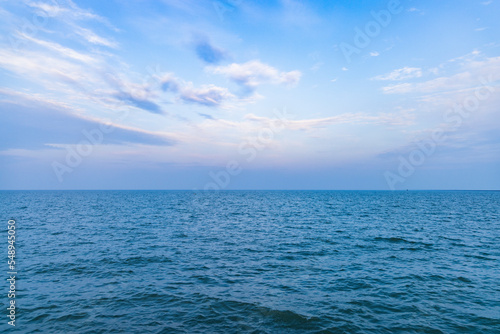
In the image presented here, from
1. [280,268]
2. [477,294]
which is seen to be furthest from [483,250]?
[280,268]

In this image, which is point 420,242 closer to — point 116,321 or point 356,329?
point 356,329

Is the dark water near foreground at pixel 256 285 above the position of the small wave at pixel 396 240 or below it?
below

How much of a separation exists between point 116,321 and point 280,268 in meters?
12.8

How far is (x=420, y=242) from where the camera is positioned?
105 ft

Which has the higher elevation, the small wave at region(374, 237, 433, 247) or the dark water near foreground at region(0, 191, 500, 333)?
the small wave at region(374, 237, 433, 247)

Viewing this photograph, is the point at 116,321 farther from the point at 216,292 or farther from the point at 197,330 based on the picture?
the point at 216,292

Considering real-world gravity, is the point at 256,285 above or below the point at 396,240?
below

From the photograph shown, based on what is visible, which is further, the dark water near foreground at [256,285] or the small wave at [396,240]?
the small wave at [396,240]

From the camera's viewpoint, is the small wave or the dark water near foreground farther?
the small wave

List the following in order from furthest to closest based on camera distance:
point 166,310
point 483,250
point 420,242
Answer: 1. point 420,242
2. point 483,250
3. point 166,310

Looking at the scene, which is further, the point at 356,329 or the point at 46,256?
the point at 46,256

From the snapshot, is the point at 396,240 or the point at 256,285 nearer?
the point at 256,285

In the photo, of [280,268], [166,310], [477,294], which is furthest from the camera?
[280,268]

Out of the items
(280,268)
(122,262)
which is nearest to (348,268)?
(280,268)
